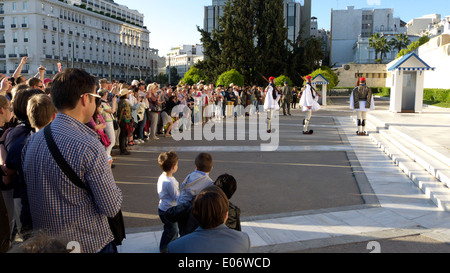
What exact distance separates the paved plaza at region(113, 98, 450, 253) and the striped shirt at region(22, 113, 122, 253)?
2.13 meters

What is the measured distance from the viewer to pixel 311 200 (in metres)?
6.50

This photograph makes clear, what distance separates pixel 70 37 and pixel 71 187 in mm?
102074

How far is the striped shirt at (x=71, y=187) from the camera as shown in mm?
2340

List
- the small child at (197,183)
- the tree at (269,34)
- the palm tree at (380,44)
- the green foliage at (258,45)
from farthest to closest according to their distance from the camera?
the palm tree at (380,44) < the green foliage at (258,45) < the tree at (269,34) < the small child at (197,183)

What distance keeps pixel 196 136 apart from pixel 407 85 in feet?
47.2

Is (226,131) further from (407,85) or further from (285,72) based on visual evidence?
(285,72)

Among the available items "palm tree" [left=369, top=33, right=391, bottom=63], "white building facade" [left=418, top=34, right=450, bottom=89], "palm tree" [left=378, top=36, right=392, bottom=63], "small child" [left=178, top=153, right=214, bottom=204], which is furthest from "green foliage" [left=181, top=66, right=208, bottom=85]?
"palm tree" [left=378, top=36, right=392, bottom=63]

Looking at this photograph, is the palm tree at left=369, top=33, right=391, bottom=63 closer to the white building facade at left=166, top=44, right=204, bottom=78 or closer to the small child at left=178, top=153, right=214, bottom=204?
the white building facade at left=166, top=44, right=204, bottom=78

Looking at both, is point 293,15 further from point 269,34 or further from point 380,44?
point 380,44

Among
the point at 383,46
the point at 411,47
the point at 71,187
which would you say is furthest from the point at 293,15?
the point at 71,187

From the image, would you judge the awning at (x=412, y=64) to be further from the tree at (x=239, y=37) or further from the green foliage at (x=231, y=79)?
the tree at (x=239, y=37)

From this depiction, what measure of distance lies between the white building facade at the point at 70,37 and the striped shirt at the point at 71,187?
2448 inches

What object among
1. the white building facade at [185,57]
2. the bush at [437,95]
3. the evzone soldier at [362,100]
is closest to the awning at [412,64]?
the evzone soldier at [362,100]

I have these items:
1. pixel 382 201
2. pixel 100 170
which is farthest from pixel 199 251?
pixel 382 201
